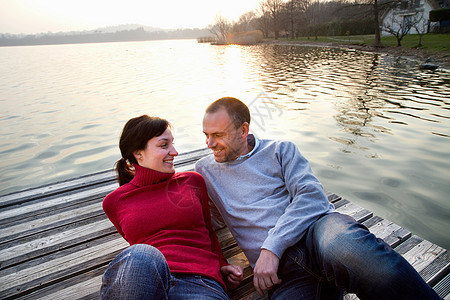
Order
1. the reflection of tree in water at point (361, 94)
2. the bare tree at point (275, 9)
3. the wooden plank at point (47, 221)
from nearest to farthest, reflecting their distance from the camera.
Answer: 1. the wooden plank at point (47, 221)
2. the reflection of tree in water at point (361, 94)
3. the bare tree at point (275, 9)

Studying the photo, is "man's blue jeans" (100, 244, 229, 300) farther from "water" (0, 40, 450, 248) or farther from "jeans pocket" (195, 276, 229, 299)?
"water" (0, 40, 450, 248)

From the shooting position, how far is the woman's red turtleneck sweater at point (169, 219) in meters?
1.83

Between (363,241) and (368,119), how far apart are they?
7922 mm

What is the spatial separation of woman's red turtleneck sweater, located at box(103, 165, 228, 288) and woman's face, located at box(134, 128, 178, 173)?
54mm

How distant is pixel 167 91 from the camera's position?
14.7m

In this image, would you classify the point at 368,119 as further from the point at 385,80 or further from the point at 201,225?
the point at 201,225

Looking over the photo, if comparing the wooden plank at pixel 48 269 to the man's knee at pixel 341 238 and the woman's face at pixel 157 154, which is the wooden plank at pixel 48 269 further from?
the man's knee at pixel 341 238

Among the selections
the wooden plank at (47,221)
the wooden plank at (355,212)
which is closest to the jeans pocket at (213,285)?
the wooden plank at (355,212)

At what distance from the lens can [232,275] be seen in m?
1.97

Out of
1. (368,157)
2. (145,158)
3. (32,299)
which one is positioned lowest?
(368,157)

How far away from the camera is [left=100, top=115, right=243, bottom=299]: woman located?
1372 millimetres

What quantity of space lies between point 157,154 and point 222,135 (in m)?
0.59

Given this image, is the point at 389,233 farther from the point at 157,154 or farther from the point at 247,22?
the point at 247,22

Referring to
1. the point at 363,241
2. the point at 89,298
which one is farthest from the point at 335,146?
the point at 89,298
